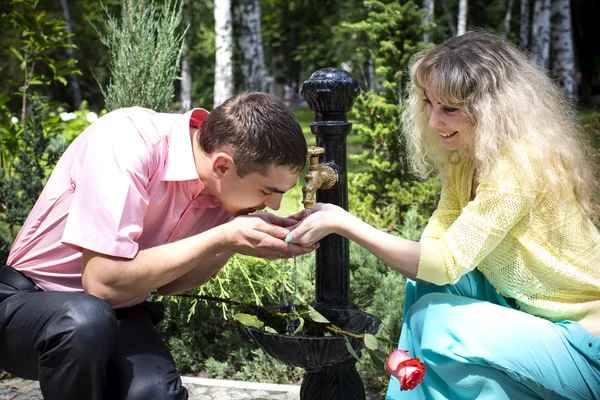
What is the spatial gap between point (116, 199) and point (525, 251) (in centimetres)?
128

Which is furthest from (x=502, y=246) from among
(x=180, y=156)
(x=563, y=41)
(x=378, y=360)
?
(x=563, y=41)

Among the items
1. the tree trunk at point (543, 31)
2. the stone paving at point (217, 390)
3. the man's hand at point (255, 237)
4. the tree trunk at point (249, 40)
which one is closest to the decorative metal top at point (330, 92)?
the man's hand at point (255, 237)

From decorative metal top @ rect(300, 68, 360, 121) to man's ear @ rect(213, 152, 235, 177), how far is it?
0.44 m

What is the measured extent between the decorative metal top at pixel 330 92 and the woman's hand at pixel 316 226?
0.39 meters

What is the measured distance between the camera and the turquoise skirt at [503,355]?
82.6 inches

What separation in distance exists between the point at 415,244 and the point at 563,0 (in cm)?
1146

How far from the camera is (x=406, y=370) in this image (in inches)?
72.6

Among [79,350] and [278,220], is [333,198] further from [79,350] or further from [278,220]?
[79,350]

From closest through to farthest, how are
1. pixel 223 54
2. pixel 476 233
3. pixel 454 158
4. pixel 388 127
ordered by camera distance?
pixel 476 233
pixel 454 158
pixel 388 127
pixel 223 54

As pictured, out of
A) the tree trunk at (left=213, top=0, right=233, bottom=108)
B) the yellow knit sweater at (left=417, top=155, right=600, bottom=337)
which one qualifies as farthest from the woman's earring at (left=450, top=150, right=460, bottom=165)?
the tree trunk at (left=213, top=0, right=233, bottom=108)

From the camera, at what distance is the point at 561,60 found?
1232cm

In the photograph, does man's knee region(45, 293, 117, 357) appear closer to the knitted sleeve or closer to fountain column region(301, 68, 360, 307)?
fountain column region(301, 68, 360, 307)

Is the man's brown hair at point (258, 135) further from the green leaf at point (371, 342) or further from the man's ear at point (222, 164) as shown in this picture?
the green leaf at point (371, 342)

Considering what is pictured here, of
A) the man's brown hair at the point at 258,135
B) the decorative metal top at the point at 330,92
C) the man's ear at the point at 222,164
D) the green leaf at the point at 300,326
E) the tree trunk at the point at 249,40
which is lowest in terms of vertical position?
the green leaf at the point at 300,326
